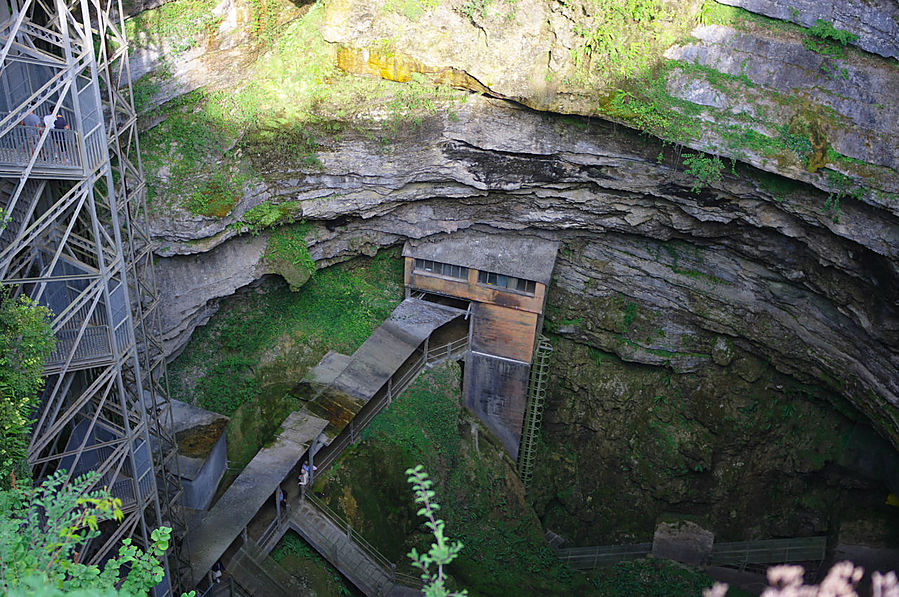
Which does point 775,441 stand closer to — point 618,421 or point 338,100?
point 618,421

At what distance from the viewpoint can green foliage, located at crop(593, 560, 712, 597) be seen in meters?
16.7

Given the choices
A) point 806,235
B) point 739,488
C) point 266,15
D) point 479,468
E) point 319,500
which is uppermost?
point 266,15

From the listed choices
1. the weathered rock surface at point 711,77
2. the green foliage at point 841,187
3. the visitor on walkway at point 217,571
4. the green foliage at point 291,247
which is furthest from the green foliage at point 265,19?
the green foliage at point 841,187

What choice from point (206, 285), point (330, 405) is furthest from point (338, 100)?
point (330, 405)

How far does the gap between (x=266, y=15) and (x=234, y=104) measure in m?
2.29

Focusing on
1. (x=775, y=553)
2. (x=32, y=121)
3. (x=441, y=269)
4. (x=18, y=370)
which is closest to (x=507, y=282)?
(x=441, y=269)

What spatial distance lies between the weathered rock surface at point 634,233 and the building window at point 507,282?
4.46 feet

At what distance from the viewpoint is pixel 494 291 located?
55.1 ft

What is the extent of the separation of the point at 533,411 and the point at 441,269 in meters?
Answer: 4.73

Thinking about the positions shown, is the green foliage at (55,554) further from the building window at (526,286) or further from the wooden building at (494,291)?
the building window at (526,286)

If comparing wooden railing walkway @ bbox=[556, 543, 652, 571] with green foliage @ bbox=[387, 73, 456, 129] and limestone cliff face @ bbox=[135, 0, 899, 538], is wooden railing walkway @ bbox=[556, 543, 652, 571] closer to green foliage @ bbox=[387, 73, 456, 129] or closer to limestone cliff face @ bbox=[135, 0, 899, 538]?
limestone cliff face @ bbox=[135, 0, 899, 538]

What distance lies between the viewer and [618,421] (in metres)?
18.7

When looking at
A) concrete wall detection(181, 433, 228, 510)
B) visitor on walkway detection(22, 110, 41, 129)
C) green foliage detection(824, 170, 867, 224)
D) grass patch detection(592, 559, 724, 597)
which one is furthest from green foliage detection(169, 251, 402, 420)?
green foliage detection(824, 170, 867, 224)

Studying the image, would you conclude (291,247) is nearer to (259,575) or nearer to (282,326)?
(282,326)
